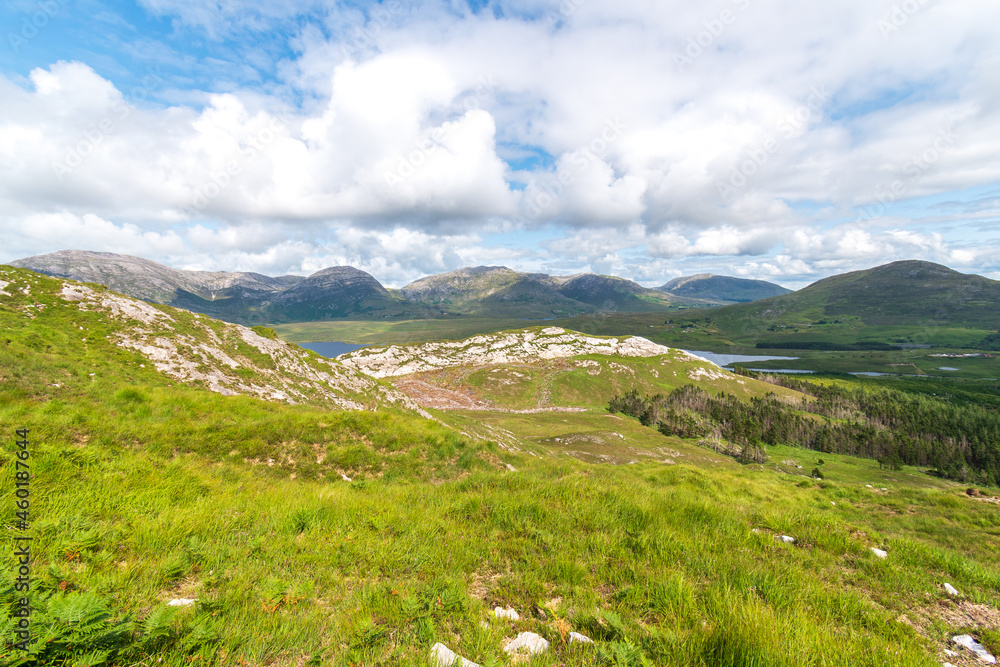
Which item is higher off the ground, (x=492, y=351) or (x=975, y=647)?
(x=975, y=647)

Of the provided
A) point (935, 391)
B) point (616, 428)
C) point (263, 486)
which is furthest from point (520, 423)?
point (935, 391)

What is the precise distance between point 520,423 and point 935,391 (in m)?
256

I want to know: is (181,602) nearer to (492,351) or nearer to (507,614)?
(507,614)

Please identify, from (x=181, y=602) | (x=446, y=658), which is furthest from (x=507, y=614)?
(x=181, y=602)

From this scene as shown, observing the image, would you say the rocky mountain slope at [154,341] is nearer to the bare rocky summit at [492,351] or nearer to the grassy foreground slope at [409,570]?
the grassy foreground slope at [409,570]

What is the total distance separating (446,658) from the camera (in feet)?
13.4

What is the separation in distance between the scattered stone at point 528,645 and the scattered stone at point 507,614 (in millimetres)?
423

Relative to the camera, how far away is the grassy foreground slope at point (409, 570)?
4078mm

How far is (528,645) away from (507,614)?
2.35 feet

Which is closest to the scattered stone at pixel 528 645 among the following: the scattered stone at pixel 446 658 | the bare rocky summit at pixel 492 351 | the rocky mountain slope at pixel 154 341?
the scattered stone at pixel 446 658

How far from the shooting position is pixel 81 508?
599 cm

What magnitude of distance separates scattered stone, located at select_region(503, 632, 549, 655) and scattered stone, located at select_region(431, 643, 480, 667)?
0.64 meters

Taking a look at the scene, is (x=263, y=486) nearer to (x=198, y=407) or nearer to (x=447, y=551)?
(x=447, y=551)

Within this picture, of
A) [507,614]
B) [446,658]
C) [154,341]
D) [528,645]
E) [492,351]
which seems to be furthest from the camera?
[492,351]
